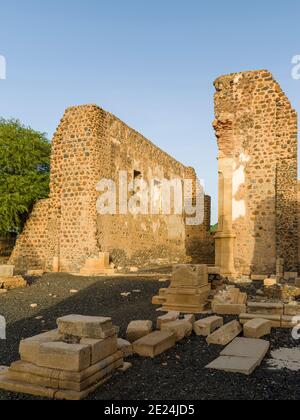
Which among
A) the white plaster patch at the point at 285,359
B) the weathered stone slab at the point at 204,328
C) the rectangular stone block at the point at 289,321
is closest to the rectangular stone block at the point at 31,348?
the white plaster patch at the point at 285,359

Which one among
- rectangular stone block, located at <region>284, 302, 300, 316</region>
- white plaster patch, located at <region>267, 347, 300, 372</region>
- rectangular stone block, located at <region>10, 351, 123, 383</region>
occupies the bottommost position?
white plaster patch, located at <region>267, 347, 300, 372</region>

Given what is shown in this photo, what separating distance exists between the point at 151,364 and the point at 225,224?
9.29 metres

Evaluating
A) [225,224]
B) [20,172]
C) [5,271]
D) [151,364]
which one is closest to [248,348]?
[151,364]

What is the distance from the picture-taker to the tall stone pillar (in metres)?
13.4

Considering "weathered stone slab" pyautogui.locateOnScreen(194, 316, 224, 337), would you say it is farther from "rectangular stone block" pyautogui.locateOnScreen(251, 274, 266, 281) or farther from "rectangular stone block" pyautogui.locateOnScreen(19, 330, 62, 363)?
"rectangular stone block" pyautogui.locateOnScreen(251, 274, 266, 281)

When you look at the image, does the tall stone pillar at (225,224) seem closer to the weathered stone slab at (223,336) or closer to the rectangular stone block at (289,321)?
the rectangular stone block at (289,321)

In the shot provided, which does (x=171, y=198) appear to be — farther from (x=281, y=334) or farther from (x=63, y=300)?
(x=281, y=334)

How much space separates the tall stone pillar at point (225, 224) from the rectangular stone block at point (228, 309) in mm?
5530

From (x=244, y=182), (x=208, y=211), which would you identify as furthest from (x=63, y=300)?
(x=208, y=211)

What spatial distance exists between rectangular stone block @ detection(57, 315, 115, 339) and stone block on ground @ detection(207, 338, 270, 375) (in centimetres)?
127

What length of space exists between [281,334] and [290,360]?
137 cm

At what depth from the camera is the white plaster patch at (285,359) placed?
4758mm

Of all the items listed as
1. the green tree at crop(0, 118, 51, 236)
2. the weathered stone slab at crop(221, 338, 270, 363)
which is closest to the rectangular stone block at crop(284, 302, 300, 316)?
the weathered stone slab at crop(221, 338, 270, 363)

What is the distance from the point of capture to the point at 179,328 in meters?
6.07
